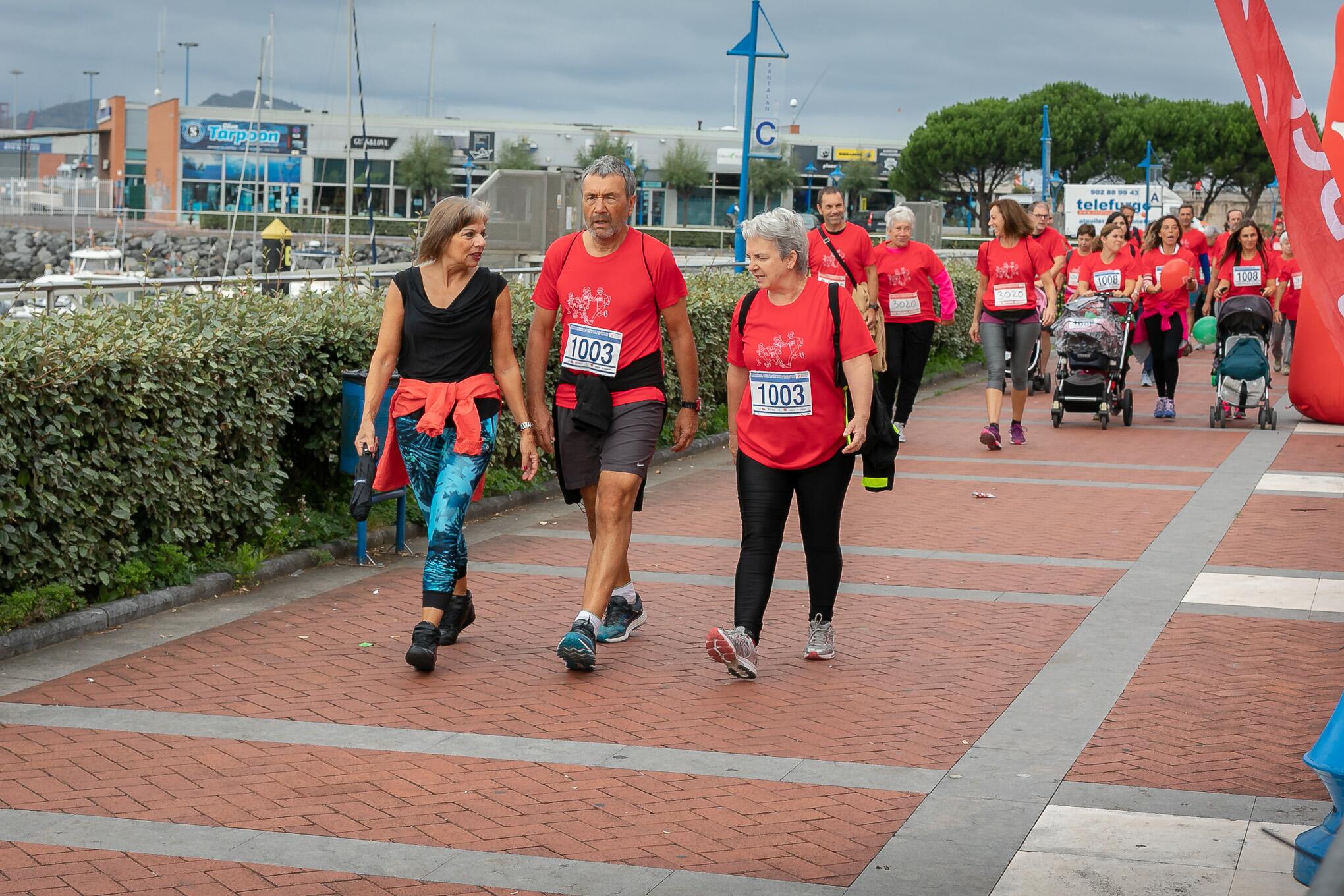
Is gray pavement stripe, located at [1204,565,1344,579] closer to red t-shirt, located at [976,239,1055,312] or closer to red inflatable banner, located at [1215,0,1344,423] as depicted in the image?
red t-shirt, located at [976,239,1055,312]

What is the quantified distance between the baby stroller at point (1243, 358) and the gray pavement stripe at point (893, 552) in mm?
6908

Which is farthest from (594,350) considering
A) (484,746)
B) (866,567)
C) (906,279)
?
(906,279)

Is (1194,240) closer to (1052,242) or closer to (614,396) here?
(1052,242)

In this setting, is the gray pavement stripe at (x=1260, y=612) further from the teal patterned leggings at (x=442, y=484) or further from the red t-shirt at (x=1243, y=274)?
the red t-shirt at (x=1243, y=274)

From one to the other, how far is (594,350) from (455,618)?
1.36m

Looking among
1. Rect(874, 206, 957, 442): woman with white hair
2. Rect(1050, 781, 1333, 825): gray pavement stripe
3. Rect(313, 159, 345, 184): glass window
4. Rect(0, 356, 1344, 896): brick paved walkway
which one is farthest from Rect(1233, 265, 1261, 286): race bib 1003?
Rect(313, 159, 345, 184): glass window

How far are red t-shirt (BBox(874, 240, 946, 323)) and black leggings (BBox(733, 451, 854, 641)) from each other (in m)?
6.97

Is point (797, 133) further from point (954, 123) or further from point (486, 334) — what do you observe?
point (486, 334)

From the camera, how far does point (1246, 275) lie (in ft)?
53.3

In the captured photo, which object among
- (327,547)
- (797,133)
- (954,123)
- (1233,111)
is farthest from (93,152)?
(327,547)

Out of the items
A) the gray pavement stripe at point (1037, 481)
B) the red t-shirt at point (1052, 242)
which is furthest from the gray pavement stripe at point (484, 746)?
the red t-shirt at point (1052, 242)

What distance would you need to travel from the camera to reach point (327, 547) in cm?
938

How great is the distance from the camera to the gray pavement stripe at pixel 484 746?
561 cm

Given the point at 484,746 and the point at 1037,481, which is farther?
the point at 1037,481
